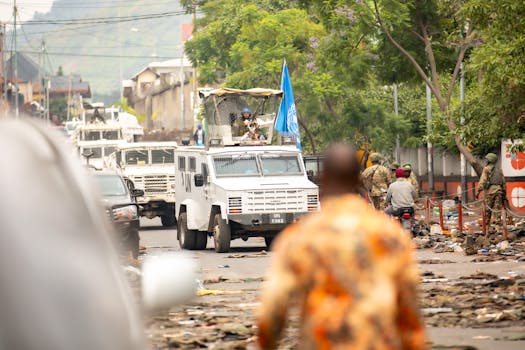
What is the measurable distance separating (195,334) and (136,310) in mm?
9768

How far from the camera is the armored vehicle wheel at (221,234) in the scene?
27.6 metres

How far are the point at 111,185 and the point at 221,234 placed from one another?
2.50 m

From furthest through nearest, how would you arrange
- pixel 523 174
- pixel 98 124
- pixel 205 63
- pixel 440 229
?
pixel 205 63 < pixel 98 124 < pixel 523 174 < pixel 440 229

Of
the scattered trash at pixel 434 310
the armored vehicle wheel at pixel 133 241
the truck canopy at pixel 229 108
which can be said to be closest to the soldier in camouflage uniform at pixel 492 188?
the truck canopy at pixel 229 108

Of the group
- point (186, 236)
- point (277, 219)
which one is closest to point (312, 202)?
point (277, 219)

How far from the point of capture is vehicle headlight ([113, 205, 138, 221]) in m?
25.4

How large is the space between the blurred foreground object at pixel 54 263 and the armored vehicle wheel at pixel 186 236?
83.3ft

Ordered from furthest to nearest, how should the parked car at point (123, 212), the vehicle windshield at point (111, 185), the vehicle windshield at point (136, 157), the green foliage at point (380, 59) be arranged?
1. the vehicle windshield at point (136, 157)
2. the vehicle windshield at point (111, 185)
3. the green foliage at point (380, 59)
4. the parked car at point (123, 212)

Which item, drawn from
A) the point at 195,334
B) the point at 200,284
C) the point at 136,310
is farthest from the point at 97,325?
the point at 200,284

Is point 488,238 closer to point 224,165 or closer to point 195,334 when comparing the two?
point 224,165

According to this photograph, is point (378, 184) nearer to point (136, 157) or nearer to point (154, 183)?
point (154, 183)

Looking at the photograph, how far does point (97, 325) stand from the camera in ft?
13.1

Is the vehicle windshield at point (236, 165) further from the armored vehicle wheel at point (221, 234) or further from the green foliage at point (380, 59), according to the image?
the green foliage at point (380, 59)

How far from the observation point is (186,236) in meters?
29.9
